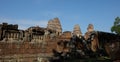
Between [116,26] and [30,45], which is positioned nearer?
[30,45]

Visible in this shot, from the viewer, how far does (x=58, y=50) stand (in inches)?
646

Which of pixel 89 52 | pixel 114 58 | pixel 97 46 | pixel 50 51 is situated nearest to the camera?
pixel 114 58

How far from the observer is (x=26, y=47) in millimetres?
14711

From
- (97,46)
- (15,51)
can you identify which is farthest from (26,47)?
(97,46)

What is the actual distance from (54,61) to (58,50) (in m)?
2.05

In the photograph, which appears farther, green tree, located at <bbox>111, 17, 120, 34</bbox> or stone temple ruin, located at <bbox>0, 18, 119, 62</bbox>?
green tree, located at <bbox>111, 17, 120, 34</bbox>

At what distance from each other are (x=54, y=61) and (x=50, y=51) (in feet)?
5.21

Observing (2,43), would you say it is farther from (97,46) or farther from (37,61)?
(97,46)

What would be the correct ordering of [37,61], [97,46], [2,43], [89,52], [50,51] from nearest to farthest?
[2,43] → [37,61] → [50,51] → [89,52] → [97,46]

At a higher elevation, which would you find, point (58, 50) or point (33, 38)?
point (33, 38)

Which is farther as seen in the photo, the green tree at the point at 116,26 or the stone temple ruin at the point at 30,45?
the green tree at the point at 116,26

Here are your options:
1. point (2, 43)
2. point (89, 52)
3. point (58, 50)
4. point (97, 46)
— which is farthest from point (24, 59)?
point (97, 46)

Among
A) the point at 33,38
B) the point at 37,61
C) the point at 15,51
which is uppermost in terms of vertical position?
the point at 33,38

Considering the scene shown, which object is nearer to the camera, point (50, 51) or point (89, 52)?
A: point (50, 51)
